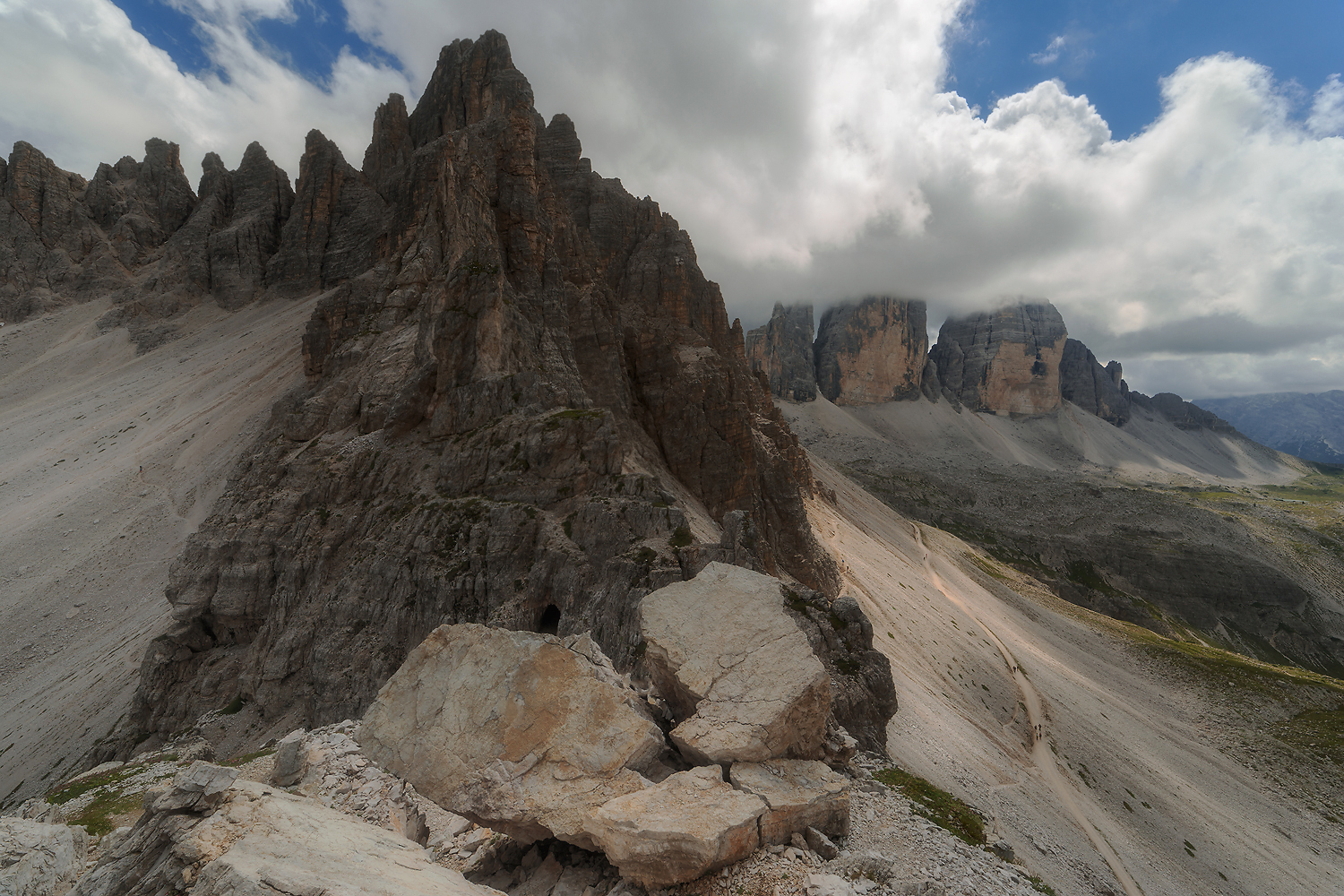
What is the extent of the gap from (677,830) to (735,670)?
11.8 feet

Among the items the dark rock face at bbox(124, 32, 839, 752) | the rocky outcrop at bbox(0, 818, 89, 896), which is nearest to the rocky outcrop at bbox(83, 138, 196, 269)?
the dark rock face at bbox(124, 32, 839, 752)

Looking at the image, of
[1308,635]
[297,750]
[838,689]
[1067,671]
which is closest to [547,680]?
[297,750]

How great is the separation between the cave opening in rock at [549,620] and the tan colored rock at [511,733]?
15.3 metres

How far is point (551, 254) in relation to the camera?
46.2 metres

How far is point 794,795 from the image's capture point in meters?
9.43

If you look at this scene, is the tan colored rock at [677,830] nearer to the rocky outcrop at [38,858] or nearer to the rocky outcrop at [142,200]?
the rocky outcrop at [38,858]

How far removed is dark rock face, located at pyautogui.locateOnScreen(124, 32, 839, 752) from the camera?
27.0m

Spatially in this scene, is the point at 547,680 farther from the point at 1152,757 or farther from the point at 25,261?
the point at 25,261

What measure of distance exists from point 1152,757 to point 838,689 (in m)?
45.3

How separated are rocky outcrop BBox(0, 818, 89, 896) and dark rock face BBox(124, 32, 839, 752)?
50.6 ft

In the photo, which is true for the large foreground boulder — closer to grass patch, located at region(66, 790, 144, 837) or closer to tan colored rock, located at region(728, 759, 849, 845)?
tan colored rock, located at region(728, 759, 849, 845)

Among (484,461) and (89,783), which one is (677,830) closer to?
(89,783)

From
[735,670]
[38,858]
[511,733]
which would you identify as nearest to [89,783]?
[38,858]

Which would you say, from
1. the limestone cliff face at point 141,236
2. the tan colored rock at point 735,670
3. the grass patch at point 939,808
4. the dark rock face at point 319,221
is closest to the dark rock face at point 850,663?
the grass patch at point 939,808
